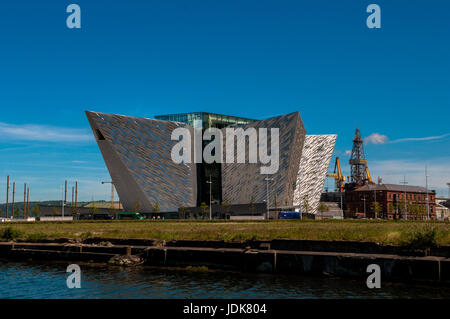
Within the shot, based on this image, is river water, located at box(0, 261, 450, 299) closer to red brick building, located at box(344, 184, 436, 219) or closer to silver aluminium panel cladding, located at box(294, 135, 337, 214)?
silver aluminium panel cladding, located at box(294, 135, 337, 214)

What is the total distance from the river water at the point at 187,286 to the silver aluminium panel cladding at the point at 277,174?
58.5 metres

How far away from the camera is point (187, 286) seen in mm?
16062

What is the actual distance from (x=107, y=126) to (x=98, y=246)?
5516cm

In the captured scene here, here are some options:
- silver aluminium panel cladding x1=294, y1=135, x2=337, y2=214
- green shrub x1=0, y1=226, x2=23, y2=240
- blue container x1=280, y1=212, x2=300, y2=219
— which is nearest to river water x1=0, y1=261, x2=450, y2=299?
green shrub x1=0, y1=226, x2=23, y2=240

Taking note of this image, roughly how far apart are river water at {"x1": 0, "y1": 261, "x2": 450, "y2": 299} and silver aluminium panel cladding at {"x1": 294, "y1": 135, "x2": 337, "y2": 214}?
6496 centimetres

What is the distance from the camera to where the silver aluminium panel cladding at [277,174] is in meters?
77.4

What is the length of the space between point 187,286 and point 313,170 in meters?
74.7

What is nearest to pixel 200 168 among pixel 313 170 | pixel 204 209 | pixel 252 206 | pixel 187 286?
pixel 204 209

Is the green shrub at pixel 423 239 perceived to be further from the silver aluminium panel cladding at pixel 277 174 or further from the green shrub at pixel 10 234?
the silver aluminium panel cladding at pixel 277 174

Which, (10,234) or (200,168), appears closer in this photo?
(10,234)

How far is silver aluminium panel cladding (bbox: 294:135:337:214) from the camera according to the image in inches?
3378

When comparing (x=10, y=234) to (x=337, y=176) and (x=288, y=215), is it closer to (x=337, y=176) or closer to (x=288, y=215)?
(x=288, y=215)

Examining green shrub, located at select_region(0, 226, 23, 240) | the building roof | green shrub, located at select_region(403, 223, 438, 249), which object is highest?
the building roof
